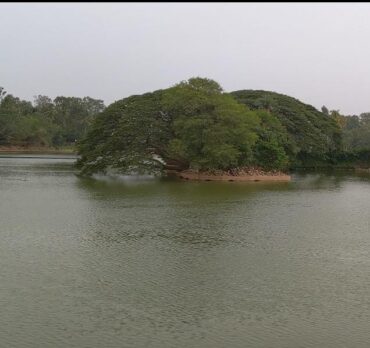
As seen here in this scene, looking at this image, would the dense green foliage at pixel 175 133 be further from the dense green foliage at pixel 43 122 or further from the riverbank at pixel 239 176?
the dense green foliage at pixel 43 122

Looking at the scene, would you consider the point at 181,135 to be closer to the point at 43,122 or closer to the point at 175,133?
the point at 175,133

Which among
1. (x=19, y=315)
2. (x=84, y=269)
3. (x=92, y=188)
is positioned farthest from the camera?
(x=92, y=188)

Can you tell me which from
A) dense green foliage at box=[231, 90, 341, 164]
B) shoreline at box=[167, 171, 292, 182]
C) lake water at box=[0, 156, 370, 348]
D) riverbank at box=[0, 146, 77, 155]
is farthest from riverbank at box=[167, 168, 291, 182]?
riverbank at box=[0, 146, 77, 155]

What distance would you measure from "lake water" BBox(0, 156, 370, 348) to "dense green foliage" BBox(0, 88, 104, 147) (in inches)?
1776

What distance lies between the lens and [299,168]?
4706 centimetres

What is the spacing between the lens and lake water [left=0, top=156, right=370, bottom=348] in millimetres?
6422

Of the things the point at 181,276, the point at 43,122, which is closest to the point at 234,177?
the point at 181,276

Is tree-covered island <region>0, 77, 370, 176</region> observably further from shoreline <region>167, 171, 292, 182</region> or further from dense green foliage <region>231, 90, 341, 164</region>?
dense green foliage <region>231, 90, 341, 164</region>

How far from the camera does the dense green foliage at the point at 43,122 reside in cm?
6512

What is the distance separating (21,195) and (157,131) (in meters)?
13.7

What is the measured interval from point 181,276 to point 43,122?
6398 cm

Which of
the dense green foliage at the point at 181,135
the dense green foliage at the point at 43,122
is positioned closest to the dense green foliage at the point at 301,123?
the dense green foliage at the point at 181,135

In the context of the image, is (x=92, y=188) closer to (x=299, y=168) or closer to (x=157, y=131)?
(x=157, y=131)

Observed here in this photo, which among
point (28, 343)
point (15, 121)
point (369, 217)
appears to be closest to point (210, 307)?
point (28, 343)
